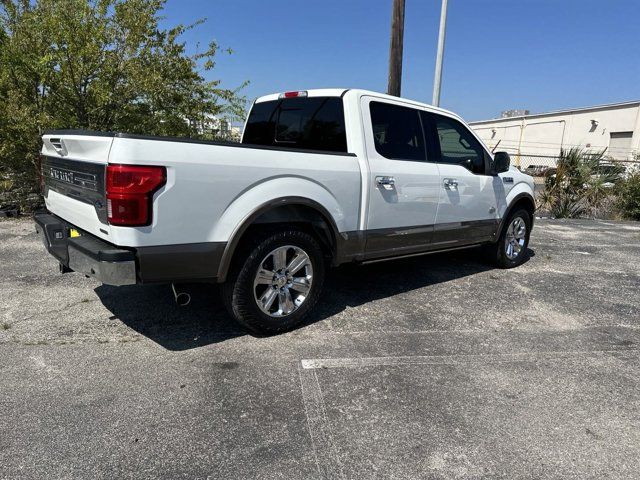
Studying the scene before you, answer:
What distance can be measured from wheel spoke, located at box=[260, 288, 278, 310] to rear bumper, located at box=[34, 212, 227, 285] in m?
0.48

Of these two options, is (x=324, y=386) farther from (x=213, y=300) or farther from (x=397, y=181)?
(x=397, y=181)

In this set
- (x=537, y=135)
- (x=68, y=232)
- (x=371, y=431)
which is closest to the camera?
(x=371, y=431)

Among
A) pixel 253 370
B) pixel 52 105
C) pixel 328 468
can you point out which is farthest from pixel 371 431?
pixel 52 105

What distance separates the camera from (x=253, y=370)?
3.21 meters

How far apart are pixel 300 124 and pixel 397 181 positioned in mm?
1133

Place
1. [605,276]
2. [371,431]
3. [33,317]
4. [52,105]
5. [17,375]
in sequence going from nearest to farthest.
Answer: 1. [371,431]
2. [17,375]
3. [33,317]
4. [605,276]
5. [52,105]

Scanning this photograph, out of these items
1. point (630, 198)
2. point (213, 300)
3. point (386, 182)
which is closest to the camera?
point (386, 182)

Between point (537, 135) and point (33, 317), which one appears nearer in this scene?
point (33, 317)

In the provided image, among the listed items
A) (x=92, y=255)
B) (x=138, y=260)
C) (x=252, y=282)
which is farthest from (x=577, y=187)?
(x=92, y=255)

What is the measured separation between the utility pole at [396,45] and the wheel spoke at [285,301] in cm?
613

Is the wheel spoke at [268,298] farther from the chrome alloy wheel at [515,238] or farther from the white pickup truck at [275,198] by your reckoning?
the chrome alloy wheel at [515,238]

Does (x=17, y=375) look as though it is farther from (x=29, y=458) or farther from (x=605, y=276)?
(x=605, y=276)

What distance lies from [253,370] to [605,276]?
205 inches

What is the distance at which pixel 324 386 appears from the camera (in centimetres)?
305
